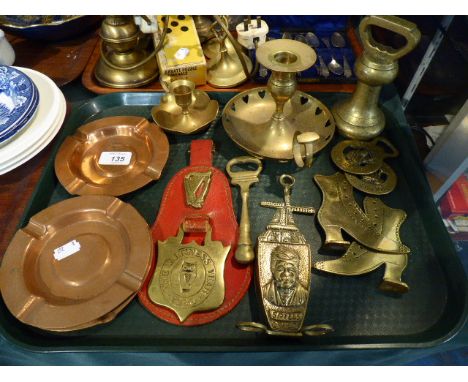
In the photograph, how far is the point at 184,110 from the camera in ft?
3.94

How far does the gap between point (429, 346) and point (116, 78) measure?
1.30 m

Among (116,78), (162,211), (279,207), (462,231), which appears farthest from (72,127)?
(462,231)

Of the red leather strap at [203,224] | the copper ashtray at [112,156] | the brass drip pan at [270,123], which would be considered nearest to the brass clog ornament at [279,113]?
the brass drip pan at [270,123]

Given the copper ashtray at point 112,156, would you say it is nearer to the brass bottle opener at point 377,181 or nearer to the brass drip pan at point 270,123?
the brass drip pan at point 270,123

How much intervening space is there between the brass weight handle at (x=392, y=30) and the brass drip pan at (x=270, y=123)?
249 millimetres

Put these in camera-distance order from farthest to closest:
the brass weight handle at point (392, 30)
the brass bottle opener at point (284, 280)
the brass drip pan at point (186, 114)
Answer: the brass drip pan at point (186, 114) < the brass weight handle at point (392, 30) < the brass bottle opener at point (284, 280)

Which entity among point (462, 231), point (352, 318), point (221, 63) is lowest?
point (462, 231)

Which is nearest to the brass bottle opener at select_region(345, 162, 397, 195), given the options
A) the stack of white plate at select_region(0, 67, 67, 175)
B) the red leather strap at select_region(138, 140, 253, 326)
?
the red leather strap at select_region(138, 140, 253, 326)

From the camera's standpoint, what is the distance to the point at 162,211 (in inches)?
40.6

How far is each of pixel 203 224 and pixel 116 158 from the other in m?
0.39

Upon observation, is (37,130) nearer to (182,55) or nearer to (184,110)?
(184,110)

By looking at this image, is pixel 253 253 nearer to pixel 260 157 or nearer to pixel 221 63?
pixel 260 157

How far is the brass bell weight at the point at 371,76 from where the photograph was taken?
0.95 meters

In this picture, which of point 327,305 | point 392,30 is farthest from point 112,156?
point 392,30
